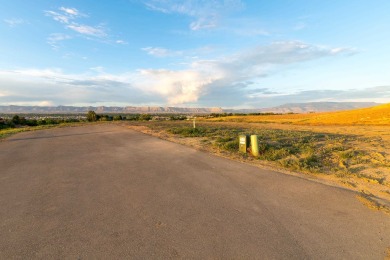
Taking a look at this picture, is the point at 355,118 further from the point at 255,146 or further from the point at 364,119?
the point at 255,146

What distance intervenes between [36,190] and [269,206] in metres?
6.23

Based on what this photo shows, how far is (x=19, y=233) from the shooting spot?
14.1 ft

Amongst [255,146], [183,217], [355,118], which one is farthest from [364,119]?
[183,217]

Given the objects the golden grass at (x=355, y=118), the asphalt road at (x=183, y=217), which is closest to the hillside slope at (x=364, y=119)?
the golden grass at (x=355, y=118)

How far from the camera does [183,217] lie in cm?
486

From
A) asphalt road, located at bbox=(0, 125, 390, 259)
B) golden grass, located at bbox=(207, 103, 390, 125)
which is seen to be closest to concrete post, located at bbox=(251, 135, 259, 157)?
asphalt road, located at bbox=(0, 125, 390, 259)

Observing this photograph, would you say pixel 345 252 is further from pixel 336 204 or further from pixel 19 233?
pixel 19 233

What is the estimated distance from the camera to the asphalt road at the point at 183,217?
3768 mm

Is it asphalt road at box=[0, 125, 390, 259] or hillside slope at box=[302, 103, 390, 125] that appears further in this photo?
hillside slope at box=[302, 103, 390, 125]

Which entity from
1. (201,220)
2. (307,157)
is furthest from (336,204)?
(307,157)

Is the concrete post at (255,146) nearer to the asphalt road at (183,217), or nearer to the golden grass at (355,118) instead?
the asphalt road at (183,217)

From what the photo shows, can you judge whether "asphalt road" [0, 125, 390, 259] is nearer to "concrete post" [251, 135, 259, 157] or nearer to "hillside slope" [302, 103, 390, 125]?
"concrete post" [251, 135, 259, 157]

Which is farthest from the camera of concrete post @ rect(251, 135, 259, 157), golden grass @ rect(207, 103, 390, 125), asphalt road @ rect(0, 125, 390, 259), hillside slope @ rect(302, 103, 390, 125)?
golden grass @ rect(207, 103, 390, 125)

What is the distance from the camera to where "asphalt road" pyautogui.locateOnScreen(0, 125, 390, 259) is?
148 inches
